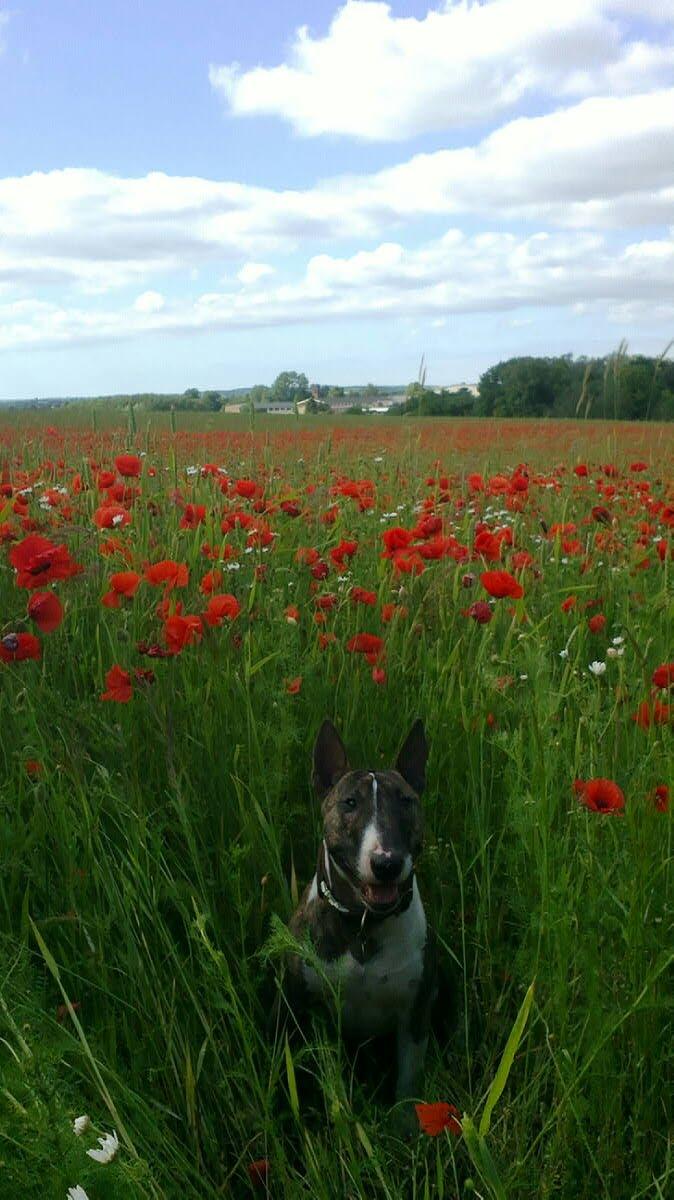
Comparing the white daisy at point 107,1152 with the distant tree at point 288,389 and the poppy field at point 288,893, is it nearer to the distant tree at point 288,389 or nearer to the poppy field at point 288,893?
the poppy field at point 288,893

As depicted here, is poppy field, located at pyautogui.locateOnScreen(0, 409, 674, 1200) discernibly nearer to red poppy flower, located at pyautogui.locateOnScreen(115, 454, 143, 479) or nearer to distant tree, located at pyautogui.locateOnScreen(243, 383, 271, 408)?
red poppy flower, located at pyautogui.locateOnScreen(115, 454, 143, 479)

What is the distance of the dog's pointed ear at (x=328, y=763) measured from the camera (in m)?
1.97

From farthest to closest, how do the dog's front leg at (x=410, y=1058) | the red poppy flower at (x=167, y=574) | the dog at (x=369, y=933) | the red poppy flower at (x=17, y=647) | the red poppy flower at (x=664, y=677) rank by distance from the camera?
the red poppy flower at (x=167, y=574) < the red poppy flower at (x=664, y=677) < the red poppy flower at (x=17, y=647) < the dog's front leg at (x=410, y=1058) < the dog at (x=369, y=933)

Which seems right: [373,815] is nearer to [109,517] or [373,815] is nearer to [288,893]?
[288,893]

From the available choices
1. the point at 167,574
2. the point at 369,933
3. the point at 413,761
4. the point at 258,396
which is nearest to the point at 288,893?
the point at 369,933

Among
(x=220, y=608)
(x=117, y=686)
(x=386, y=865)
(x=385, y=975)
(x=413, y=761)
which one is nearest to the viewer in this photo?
(x=386, y=865)

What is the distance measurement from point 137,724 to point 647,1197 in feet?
4.60

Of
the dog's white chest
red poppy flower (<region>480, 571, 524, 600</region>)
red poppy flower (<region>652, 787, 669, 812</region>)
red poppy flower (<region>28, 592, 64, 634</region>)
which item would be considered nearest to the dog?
the dog's white chest

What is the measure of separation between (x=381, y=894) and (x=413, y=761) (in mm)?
338

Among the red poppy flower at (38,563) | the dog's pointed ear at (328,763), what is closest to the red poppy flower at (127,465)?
the red poppy flower at (38,563)

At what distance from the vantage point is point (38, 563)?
2.19 meters

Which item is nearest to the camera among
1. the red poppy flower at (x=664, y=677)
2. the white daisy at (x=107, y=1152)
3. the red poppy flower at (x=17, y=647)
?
the white daisy at (x=107, y=1152)

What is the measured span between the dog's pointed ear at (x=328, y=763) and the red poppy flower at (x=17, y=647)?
591mm

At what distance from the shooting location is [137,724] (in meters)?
2.45
